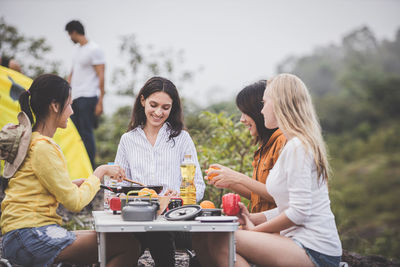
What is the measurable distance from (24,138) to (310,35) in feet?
105

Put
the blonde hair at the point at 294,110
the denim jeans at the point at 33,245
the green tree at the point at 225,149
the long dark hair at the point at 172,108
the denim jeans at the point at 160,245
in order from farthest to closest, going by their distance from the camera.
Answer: the green tree at the point at 225,149
the long dark hair at the point at 172,108
the denim jeans at the point at 160,245
the blonde hair at the point at 294,110
the denim jeans at the point at 33,245

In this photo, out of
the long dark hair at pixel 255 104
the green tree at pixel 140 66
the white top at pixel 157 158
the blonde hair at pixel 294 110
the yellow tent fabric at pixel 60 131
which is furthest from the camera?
the green tree at pixel 140 66

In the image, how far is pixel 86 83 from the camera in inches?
221

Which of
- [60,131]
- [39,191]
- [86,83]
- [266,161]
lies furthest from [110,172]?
[86,83]

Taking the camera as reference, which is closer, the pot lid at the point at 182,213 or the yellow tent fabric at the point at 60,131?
the pot lid at the point at 182,213

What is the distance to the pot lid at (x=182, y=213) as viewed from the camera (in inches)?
84.6

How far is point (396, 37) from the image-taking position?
31.3 meters

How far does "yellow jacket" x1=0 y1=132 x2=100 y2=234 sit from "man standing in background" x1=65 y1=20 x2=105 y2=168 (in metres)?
3.33

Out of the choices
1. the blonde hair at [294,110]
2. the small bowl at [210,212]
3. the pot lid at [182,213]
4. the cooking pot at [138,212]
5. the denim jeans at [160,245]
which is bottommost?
the denim jeans at [160,245]

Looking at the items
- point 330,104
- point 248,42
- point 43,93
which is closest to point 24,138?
point 43,93

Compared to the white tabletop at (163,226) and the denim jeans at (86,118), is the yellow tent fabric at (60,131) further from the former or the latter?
the white tabletop at (163,226)

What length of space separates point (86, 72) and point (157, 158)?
9.30 ft

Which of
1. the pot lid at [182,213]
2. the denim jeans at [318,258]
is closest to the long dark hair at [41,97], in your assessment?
the pot lid at [182,213]

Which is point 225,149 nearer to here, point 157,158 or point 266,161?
point 157,158
